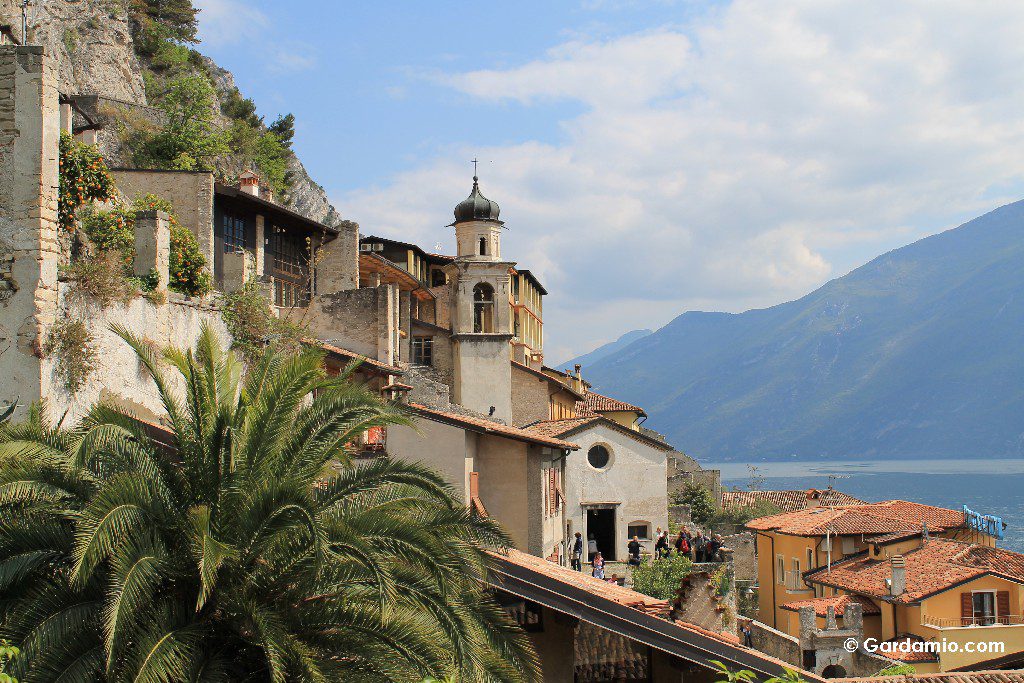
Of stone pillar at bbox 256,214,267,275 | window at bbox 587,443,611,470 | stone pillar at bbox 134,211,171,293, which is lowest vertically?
window at bbox 587,443,611,470

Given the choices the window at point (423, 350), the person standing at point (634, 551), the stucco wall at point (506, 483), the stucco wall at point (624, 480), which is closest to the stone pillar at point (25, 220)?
the stucco wall at point (506, 483)

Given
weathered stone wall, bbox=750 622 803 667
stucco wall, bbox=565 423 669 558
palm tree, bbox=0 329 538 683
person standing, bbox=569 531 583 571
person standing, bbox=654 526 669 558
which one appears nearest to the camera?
palm tree, bbox=0 329 538 683

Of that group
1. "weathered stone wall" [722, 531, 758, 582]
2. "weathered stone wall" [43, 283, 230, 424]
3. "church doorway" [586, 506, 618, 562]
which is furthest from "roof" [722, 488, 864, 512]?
"weathered stone wall" [43, 283, 230, 424]

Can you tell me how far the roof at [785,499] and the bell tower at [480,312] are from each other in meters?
32.7

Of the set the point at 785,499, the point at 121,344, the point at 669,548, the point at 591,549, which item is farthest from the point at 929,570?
the point at 785,499

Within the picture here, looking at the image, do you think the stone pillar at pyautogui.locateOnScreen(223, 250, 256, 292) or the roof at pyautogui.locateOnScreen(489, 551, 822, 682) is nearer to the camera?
the roof at pyautogui.locateOnScreen(489, 551, 822, 682)

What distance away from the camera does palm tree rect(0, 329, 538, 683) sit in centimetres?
939

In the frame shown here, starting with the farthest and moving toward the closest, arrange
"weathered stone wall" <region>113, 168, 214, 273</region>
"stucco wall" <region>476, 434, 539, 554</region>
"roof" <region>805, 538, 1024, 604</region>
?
"roof" <region>805, 538, 1024, 604</region> → "weathered stone wall" <region>113, 168, 214, 273</region> → "stucco wall" <region>476, 434, 539, 554</region>

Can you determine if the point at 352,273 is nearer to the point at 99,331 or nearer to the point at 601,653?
the point at 99,331

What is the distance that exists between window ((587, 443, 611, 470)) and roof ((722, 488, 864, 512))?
110 feet

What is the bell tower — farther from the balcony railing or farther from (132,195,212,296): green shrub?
(132,195,212,296): green shrub

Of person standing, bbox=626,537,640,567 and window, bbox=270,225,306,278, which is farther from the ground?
window, bbox=270,225,306,278

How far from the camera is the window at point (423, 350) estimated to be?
161 ft

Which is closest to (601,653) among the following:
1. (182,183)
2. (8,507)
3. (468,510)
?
(468,510)
